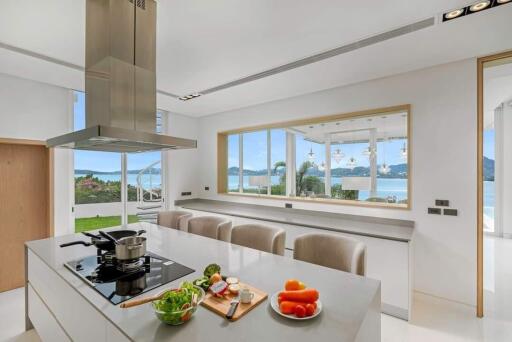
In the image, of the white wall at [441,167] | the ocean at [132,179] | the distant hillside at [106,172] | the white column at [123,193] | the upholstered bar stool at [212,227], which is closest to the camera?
the white wall at [441,167]

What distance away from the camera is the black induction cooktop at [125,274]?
1248 millimetres

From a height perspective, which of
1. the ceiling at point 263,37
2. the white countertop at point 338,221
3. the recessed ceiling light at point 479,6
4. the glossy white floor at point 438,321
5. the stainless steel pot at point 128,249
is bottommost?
the glossy white floor at point 438,321

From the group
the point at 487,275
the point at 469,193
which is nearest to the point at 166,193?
the point at 469,193

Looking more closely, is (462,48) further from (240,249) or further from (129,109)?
(129,109)

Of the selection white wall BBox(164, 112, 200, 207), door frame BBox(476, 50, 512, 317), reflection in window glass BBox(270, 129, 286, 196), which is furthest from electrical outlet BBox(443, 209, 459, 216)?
white wall BBox(164, 112, 200, 207)

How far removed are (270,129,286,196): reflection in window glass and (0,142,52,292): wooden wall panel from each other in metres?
3.93

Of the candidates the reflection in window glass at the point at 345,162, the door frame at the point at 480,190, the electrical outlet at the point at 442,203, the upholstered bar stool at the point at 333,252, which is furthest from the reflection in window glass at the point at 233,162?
the door frame at the point at 480,190

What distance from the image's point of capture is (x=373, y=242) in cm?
247

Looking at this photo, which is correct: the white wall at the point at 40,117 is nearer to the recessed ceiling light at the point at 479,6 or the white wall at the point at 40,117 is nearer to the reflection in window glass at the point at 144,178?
the reflection in window glass at the point at 144,178

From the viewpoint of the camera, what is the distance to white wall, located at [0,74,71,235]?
291 centimetres

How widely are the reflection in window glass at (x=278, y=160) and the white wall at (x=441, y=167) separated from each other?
279cm

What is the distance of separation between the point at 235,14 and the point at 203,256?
1812mm

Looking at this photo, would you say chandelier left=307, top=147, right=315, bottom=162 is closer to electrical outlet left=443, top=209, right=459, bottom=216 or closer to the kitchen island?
electrical outlet left=443, top=209, right=459, bottom=216

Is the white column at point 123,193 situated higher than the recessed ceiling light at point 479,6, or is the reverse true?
the recessed ceiling light at point 479,6
